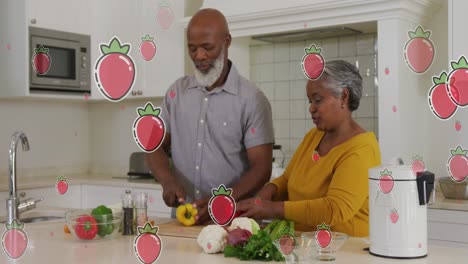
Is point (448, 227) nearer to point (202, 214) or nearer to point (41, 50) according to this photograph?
point (202, 214)

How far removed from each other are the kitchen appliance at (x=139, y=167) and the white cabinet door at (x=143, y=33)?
18cm

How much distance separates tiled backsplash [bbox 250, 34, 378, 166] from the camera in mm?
1646

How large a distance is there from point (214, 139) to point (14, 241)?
33 cm

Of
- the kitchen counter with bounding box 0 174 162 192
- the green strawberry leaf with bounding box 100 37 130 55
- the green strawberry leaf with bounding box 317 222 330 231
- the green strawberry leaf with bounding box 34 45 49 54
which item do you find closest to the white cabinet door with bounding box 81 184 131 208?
the kitchen counter with bounding box 0 174 162 192

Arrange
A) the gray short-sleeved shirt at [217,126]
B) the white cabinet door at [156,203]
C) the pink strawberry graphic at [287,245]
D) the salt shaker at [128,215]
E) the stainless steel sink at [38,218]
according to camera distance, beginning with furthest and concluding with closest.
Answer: the white cabinet door at [156,203] < the stainless steel sink at [38,218] < the gray short-sleeved shirt at [217,126] < the salt shaker at [128,215] < the pink strawberry graphic at [287,245]

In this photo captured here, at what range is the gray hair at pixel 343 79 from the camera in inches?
30.5

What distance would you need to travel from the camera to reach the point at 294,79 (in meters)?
1.79

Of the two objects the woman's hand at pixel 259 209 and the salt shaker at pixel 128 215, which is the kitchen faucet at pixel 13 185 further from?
the woman's hand at pixel 259 209

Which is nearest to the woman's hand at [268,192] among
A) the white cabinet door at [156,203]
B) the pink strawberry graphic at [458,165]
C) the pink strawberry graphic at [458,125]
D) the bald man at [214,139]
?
the bald man at [214,139]

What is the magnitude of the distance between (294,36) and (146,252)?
1.12 meters

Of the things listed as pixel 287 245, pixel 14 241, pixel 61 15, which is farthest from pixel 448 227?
pixel 61 15

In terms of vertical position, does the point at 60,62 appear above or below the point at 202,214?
above

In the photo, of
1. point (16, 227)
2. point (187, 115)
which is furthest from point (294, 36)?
point (16, 227)

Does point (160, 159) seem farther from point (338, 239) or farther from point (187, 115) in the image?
point (338, 239)
